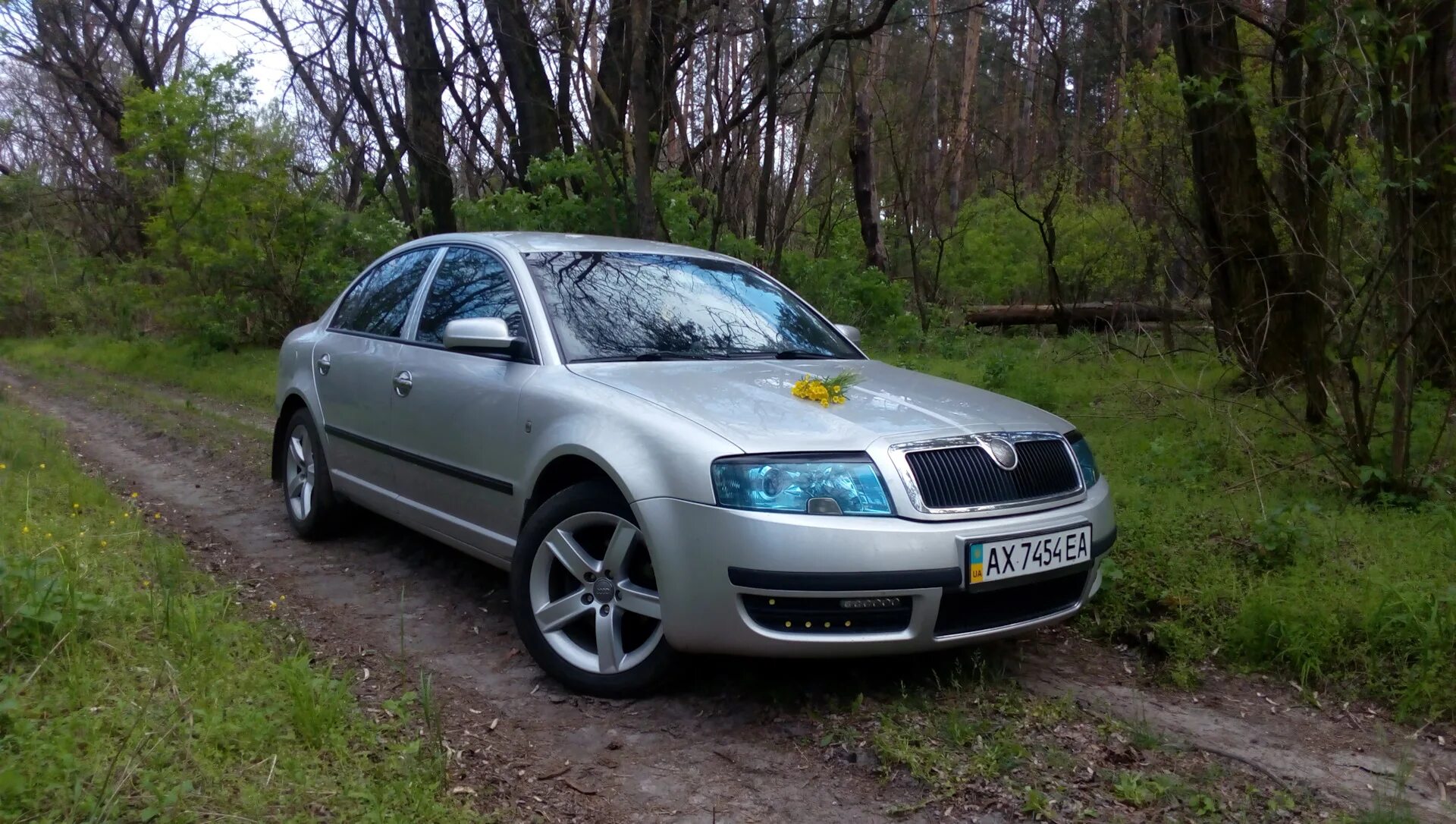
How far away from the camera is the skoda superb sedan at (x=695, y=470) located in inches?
124

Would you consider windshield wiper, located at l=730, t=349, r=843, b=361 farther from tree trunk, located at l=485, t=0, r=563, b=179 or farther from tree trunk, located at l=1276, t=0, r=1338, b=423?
tree trunk, located at l=485, t=0, r=563, b=179

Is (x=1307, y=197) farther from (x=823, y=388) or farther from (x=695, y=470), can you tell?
(x=695, y=470)

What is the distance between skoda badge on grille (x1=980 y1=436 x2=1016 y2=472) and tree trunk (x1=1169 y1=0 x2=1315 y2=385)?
4587 mm

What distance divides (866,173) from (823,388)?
15.6 metres

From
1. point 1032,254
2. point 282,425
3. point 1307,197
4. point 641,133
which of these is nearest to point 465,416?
point 282,425

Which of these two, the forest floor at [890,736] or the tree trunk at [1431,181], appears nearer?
the forest floor at [890,736]

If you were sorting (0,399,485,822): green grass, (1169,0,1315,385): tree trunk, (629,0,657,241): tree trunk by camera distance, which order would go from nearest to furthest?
(0,399,485,822): green grass < (1169,0,1315,385): tree trunk < (629,0,657,241): tree trunk

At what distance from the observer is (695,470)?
10.5 feet

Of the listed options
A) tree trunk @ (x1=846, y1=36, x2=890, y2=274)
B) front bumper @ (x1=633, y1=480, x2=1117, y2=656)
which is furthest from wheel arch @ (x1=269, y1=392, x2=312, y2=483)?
tree trunk @ (x1=846, y1=36, x2=890, y2=274)

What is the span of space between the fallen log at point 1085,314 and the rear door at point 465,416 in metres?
5.84

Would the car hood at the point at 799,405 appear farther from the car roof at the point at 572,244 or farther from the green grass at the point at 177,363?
the green grass at the point at 177,363

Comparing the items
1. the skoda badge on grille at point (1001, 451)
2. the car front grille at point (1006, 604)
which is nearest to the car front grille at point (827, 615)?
the car front grille at point (1006, 604)

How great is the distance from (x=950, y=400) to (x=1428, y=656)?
181 centimetres

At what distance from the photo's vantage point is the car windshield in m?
4.17
